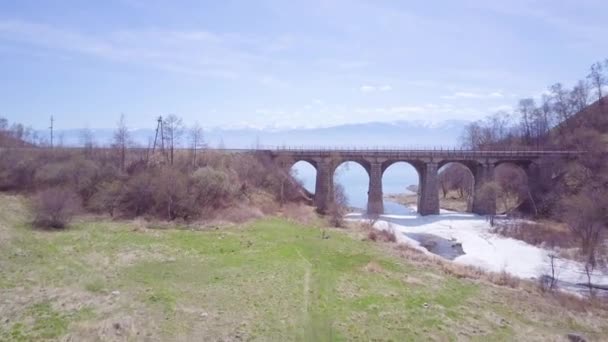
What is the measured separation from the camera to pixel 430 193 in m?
61.3

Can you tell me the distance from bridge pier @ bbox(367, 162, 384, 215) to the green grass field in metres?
28.3

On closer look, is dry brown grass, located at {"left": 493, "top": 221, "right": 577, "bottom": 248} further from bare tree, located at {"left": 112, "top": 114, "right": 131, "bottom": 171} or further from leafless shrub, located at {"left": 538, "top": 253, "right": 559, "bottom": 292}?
bare tree, located at {"left": 112, "top": 114, "right": 131, "bottom": 171}

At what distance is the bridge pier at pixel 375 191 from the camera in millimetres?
59725

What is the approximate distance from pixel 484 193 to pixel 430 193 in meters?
7.72

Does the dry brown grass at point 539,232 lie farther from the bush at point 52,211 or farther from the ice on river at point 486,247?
the bush at point 52,211

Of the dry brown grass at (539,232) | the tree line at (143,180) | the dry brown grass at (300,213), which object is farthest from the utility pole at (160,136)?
Result: the dry brown grass at (539,232)

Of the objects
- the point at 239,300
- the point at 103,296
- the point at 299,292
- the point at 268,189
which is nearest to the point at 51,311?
the point at 103,296

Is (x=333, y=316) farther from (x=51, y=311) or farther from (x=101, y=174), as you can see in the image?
(x=101, y=174)

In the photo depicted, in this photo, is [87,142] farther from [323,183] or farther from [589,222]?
[589,222]

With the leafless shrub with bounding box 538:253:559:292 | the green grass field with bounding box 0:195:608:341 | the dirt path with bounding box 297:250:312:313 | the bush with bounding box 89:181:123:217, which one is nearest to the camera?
the green grass field with bounding box 0:195:608:341

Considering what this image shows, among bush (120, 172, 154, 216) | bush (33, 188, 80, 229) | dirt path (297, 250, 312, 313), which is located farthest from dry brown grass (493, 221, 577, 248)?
bush (33, 188, 80, 229)

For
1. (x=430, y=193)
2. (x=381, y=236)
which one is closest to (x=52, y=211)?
(x=381, y=236)

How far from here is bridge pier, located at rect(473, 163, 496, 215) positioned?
60234 millimetres

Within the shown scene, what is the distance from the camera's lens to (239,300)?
20.1 meters
